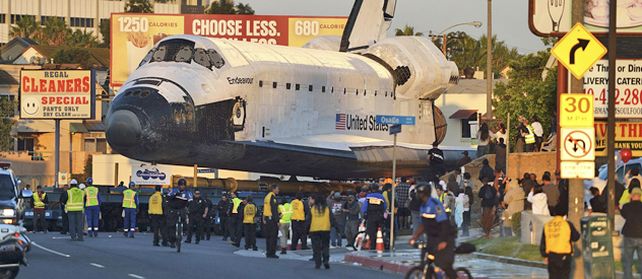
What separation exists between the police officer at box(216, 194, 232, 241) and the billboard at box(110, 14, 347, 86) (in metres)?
47.8

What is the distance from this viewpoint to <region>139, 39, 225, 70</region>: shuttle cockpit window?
153ft

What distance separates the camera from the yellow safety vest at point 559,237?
2081 centimetres

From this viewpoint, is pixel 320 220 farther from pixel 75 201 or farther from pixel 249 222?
pixel 75 201

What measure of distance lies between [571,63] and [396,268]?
24.5 feet

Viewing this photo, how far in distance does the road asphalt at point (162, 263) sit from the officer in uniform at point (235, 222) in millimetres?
697

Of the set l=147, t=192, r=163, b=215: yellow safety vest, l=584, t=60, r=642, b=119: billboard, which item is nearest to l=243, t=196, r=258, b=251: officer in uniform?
l=147, t=192, r=163, b=215: yellow safety vest

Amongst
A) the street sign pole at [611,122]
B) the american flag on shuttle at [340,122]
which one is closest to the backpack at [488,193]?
the street sign pole at [611,122]

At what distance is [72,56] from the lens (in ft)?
417

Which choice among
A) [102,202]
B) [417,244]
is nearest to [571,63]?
[417,244]

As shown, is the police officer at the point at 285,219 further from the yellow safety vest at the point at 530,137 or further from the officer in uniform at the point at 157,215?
the yellow safety vest at the point at 530,137

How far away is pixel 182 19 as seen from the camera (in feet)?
304

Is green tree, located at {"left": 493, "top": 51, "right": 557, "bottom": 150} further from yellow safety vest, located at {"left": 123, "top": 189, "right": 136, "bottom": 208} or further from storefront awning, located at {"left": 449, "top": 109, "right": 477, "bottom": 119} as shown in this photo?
yellow safety vest, located at {"left": 123, "top": 189, "right": 136, "bottom": 208}

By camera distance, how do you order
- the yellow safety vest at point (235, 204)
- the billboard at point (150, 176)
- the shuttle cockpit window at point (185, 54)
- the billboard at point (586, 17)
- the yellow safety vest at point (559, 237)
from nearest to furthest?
the yellow safety vest at point (559, 237) → the billboard at point (586, 17) → the yellow safety vest at point (235, 204) → the shuttle cockpit window at point (185, 54) → the billboard at point (150, 176)

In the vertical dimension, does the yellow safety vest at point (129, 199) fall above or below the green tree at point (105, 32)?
below
